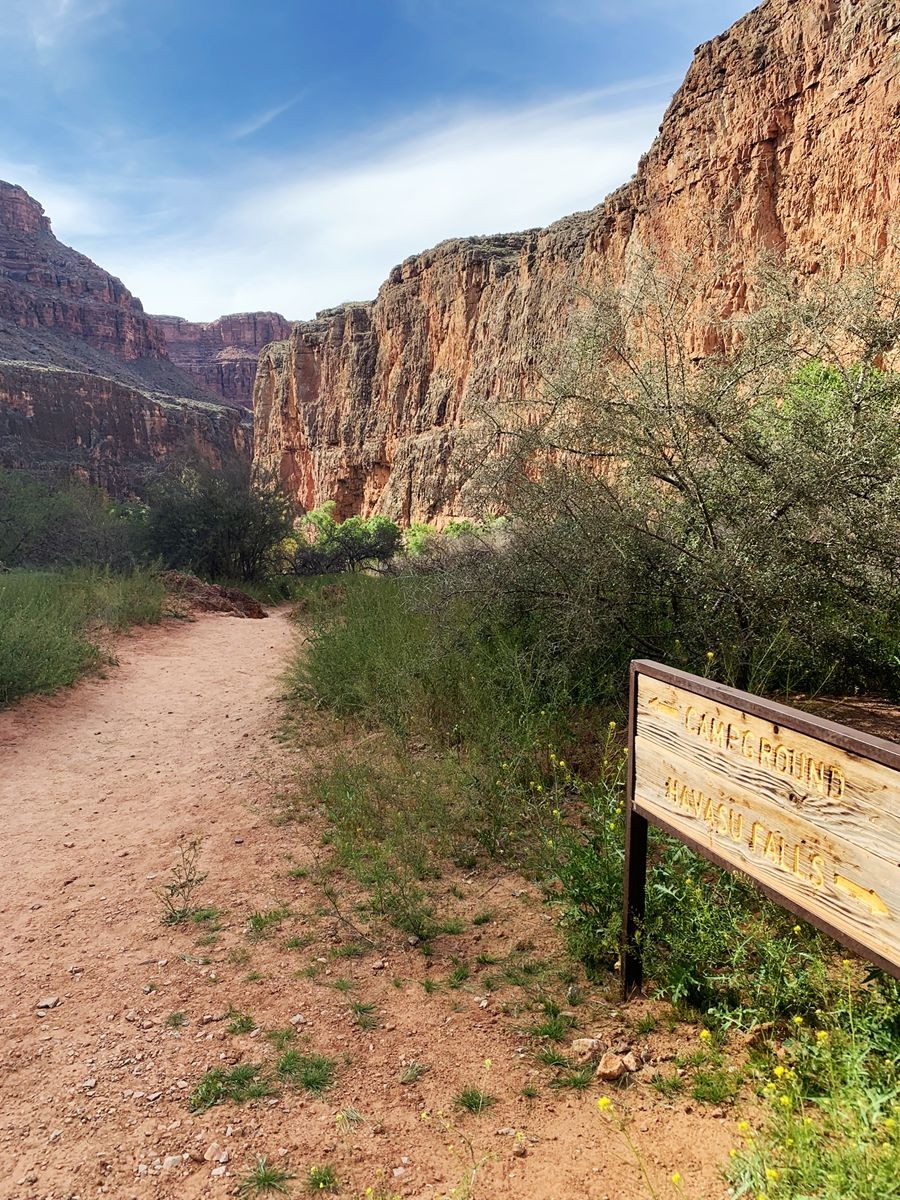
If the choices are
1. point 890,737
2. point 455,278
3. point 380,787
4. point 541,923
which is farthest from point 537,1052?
point 455,278

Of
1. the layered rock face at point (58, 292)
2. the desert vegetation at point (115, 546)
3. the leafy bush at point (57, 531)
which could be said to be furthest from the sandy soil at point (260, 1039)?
the layered rock face at point (58, 292)

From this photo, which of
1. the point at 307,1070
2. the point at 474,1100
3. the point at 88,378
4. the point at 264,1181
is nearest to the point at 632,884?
the point at 474,1100

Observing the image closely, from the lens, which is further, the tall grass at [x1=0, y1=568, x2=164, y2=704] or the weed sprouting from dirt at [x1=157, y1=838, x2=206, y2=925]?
the tall grass at [x1=0, y1=568, x2=164, y2=704]

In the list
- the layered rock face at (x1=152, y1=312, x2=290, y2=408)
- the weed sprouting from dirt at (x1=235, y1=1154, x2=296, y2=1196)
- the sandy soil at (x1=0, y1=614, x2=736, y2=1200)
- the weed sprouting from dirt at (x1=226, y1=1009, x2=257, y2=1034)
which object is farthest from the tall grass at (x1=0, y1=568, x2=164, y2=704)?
the layered rock face at (x1=152, y1=312, x2=290, y2=408)

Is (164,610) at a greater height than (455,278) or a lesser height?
lesser

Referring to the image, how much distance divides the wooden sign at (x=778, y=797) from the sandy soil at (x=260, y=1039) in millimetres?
728

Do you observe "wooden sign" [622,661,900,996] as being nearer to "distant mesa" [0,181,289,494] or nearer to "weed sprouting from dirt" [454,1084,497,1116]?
"weed sprouting from dirt" [454,1084,497,1116]

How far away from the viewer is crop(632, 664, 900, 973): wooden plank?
4.63ft

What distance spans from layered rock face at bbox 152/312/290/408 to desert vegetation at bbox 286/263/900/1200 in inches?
4791

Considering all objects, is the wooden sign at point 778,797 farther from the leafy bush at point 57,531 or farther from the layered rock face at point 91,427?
the layered rock face at point 91,427

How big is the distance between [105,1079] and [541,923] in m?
1.70

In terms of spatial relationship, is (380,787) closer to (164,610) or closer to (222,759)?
(222,759)

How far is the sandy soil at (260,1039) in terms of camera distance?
183cm

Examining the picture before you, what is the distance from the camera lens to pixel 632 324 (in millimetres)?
5406
